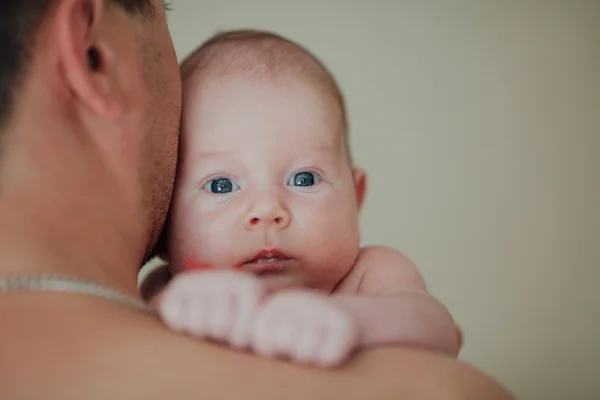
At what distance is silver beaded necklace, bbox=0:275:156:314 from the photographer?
0.52 meters

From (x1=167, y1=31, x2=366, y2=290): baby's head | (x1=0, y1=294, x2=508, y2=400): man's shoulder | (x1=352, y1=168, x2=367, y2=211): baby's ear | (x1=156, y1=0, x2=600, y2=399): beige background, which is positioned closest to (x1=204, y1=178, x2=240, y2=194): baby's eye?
(x1=167, y1=31, x2=366, y2=290): baby's head

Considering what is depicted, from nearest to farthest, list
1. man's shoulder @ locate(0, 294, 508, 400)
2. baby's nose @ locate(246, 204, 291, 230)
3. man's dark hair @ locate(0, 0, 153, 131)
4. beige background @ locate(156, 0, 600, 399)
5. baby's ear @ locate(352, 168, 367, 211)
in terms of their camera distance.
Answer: man's shoulder @ locate(0, 294, 508, 400) → man's dark hair @ locate(0, 0, 153, 131) → baby's nose @ locate(246, 204, 291, 230) → baby's ear @ locate(352, 168, 367, 211) → beige background @ locate(156, 0, 600, 399)

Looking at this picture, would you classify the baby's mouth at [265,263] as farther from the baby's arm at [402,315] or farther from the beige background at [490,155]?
the beige background at [490,155]

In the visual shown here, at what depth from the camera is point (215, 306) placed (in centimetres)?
56

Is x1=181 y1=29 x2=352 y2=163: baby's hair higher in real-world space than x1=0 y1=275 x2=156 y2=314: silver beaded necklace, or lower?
higher

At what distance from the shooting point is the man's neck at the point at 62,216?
55cm

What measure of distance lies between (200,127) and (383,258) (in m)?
0.30

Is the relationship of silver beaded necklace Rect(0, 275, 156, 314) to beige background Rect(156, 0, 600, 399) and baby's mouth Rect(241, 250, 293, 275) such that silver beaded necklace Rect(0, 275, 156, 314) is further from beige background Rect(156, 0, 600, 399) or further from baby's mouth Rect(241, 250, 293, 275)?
beige background Rect(156, 0, 600, 399)

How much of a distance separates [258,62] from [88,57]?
32cm

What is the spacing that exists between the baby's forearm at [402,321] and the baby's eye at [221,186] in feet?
0.86

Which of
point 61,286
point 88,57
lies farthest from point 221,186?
point 61,286

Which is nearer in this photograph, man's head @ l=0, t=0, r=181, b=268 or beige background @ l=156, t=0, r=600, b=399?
man's head @ l=0, t=0, r=181, b=268

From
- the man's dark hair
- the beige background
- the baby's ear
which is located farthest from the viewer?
the beige background

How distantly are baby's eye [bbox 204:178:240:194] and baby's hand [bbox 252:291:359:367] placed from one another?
14.1 inches
